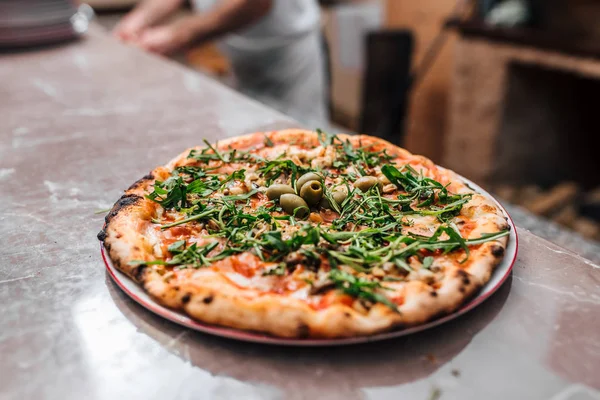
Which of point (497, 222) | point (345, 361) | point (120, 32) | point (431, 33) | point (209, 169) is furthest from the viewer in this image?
point (431, 33)

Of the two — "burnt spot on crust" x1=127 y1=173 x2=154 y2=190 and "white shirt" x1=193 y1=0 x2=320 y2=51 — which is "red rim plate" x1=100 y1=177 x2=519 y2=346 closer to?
"burnt spot on crust" x1=127 y1=173 x2=154 y2=190

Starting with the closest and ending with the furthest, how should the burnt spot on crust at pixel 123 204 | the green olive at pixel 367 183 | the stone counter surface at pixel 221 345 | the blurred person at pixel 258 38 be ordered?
the stone counter surface at pixel 221 345 → the burnt spot on crust at pixel 123 204 → the green olive at pixel 367 183 → the blurred person at pixel 258 38

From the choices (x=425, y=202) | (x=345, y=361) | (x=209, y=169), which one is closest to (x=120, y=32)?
(x=209, y=169)

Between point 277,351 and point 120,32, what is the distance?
3.90m

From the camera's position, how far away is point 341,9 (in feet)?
25.6

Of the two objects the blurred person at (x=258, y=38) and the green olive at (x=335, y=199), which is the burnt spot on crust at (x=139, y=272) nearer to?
the green olive at (x=335, y=199)

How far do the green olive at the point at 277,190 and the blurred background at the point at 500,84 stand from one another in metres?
2.78

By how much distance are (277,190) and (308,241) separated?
0.93ft

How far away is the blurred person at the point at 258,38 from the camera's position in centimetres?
395

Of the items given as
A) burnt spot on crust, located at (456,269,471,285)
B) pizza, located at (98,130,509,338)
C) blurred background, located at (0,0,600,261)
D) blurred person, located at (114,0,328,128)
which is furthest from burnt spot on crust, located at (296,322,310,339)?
blurred background, located at (0,0,600,261)

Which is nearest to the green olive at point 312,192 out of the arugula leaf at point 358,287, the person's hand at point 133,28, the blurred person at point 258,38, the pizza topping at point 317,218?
the pizza topping at point 317,218


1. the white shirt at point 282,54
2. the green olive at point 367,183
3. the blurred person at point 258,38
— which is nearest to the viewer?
the green olive at point 367,183

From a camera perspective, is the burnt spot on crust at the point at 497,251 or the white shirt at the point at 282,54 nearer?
the burnt spot on crust at the point at 497,251

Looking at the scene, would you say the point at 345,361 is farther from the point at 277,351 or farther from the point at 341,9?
the point at 341,9
